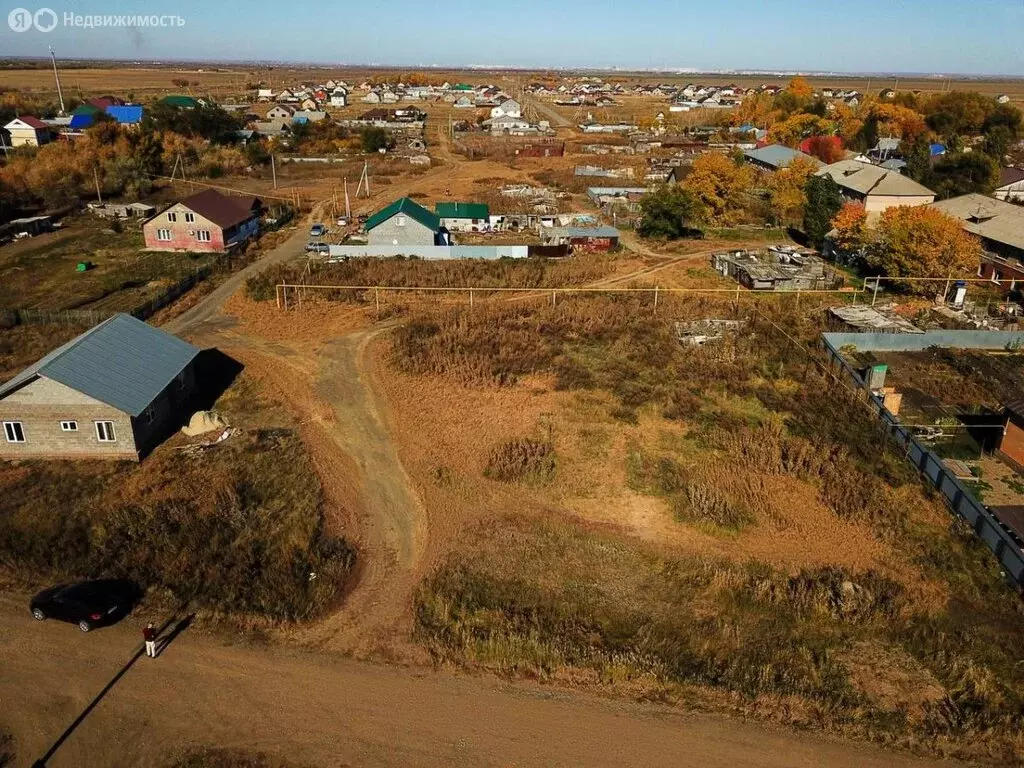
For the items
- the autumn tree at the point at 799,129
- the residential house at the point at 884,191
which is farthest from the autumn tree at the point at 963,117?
the residential house at the point at 884,191

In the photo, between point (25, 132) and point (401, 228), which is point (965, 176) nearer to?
point (401, 228)

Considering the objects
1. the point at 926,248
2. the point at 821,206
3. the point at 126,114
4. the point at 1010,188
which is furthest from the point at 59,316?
the point at 126,114

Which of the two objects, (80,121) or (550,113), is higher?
(550,113)

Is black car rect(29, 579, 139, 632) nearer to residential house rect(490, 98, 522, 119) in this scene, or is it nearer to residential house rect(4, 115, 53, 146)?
residential house rect(4, 115, 53, 146)

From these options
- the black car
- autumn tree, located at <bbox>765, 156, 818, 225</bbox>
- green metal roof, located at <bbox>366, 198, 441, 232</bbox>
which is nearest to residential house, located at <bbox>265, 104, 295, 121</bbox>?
green metal roof, located at <bbox>366, 198, 441, 232</bbox>

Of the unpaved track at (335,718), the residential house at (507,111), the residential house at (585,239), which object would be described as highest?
the residential house at (507,111)

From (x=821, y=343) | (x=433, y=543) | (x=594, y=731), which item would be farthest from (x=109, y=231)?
(x=594, y=731)

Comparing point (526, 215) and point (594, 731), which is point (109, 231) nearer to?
point (526, 215)

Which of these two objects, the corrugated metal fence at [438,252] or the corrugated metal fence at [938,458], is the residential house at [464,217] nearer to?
the corrugated metal fence at [438,252]
